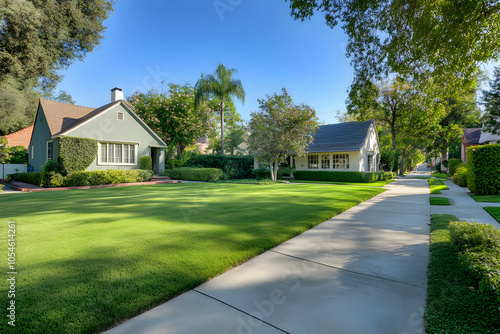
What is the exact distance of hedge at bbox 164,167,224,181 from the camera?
18.6 meters

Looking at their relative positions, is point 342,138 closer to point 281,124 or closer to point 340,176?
point 340,176

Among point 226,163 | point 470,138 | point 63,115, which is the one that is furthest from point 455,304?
point 470,138

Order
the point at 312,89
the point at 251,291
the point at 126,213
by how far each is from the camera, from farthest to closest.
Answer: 1. the point at 312,89
2. the point at 126,213
3. the point at 251,291

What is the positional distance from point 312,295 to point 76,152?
56.4ft

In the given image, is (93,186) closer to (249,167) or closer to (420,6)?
(249,167)

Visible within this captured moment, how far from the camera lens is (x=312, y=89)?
18.0 m

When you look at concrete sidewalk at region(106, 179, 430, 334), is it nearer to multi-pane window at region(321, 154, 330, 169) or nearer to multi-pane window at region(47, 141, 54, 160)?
multi-pane window at region(321, 154, 330, 169)

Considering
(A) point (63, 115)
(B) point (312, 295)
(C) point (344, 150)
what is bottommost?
(B) point (312, 295)

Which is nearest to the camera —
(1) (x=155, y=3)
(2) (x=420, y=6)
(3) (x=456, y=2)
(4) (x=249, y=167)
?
(3) (x=456, y=2)

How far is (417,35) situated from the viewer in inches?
210

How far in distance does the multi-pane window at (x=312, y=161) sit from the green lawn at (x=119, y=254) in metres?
17.9

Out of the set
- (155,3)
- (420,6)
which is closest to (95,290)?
(420,6)

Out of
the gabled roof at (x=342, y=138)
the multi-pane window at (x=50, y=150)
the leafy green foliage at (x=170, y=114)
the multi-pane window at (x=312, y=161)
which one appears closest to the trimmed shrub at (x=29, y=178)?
the multi-pane window at (x=50, y=150)

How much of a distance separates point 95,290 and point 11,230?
12.0 ft
